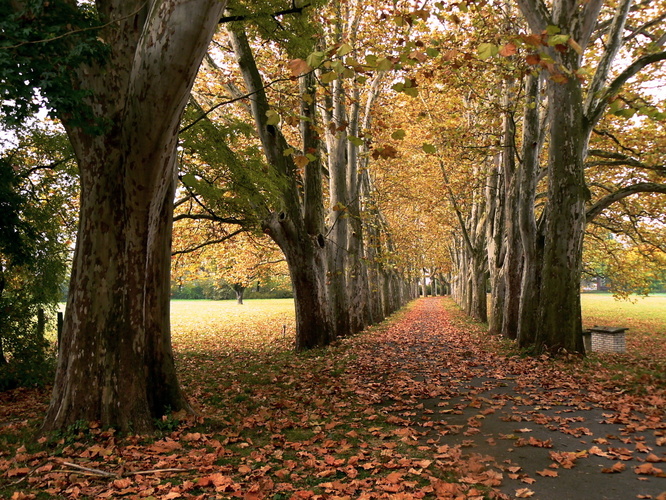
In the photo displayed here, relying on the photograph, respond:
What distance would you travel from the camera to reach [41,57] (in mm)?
3936

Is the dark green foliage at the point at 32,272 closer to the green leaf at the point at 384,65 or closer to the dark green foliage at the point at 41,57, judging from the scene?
the dark green foliage at the point at 41,57

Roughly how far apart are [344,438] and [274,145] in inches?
326

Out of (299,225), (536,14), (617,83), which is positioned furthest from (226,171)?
(617,83)

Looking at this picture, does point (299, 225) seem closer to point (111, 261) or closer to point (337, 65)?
point (111, 261)

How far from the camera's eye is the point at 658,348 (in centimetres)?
1473

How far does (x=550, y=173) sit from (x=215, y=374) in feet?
28.9

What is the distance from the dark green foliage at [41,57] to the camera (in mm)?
3697

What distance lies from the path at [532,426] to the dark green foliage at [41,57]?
16.8 ft

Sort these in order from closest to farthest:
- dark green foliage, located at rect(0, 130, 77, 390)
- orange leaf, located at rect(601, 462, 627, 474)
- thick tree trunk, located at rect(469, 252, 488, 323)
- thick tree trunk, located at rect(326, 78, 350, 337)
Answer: orange leaf, located at rect(601, 462, 627, 474)
dark green foliage, located at rect(0, 130, 77, 390)
thick tree trunk, located at rect(326, 78, 350, 337)
thick tree trunk, located at rect(469, 252, 488, 323)

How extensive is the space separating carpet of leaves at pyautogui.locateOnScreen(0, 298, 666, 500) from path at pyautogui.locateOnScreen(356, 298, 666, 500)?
27 mm

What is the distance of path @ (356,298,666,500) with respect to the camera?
3803 millimetres

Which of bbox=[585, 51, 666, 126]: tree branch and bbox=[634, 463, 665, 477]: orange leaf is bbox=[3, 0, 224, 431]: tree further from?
bbox=[585, 51, 666, 126]: tree branch

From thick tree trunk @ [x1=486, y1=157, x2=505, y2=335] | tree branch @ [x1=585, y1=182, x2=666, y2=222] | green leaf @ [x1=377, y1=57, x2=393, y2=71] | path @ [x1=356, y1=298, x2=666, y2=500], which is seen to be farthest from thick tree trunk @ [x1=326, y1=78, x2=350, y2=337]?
green leaf @ [x1=377, y1=57, x2=393, y2=71]

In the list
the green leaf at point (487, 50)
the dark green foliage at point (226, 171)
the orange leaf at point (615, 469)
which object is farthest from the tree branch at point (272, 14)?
the orange leaf at point (615, 469)
